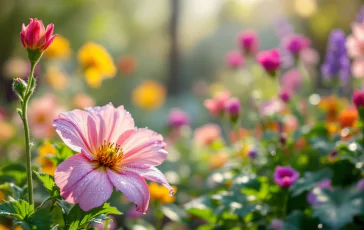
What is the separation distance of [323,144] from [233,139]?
93 centimetres

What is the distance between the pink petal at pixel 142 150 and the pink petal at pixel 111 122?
0.03 metres

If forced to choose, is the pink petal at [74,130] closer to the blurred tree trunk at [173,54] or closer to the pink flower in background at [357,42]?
the pink flower in background at [357,42]

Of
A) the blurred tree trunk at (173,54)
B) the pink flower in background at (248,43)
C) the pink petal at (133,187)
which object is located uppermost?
the blurred tree trunk at (173,54)

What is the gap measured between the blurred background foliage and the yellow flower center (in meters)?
3.15

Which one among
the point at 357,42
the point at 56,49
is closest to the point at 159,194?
the point at 357,42

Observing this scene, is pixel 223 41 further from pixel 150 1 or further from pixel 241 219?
pixel 241 219

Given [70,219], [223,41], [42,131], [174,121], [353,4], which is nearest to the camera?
[70,219]

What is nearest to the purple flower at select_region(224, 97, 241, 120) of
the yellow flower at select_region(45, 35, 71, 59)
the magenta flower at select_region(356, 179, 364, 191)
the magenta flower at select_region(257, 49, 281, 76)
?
the magenta flower at select_region(257, 49, 281, 76)

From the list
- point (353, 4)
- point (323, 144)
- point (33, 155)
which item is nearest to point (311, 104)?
point (323, 144)

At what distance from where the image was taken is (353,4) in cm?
556

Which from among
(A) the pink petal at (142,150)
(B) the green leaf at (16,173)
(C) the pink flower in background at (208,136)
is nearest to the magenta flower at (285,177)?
(A) the pink petal at (142,150)

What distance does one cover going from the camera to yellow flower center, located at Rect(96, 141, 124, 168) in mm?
917

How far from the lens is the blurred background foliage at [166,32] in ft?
18.3

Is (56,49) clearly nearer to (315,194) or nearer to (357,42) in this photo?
(357,42)
